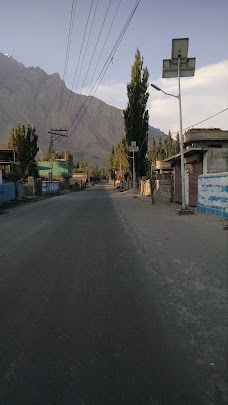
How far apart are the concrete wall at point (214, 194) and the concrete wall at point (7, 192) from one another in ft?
60.7

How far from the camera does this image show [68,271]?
709 cm

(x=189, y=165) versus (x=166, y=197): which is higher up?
(x=189, y=165)

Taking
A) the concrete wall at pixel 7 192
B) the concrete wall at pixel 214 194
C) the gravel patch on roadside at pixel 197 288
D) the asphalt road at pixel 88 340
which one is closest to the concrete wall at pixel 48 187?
the concrete wall at pixel 7 192

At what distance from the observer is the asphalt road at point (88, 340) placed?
10.2 ft

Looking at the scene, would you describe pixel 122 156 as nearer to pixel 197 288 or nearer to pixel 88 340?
pixel 197 288

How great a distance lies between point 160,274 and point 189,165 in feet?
64.2

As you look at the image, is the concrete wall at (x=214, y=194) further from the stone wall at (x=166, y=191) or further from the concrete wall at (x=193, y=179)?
the stone wall at (x=166, y=191)

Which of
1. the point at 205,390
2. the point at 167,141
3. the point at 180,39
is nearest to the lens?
the point at 205,390

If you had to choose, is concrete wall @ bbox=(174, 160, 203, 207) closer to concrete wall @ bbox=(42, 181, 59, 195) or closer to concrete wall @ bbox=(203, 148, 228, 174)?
concrete wall @ bbox=(203, 148, 228, 174)

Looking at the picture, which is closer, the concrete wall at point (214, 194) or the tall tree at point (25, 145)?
the concrete wall at point (214, 194)

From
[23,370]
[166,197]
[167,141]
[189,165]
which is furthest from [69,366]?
[167,141]

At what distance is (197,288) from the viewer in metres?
6.05

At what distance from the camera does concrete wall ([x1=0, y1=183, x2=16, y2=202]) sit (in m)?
33.4

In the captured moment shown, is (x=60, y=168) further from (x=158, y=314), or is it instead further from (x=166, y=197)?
(x=158, y=314)
